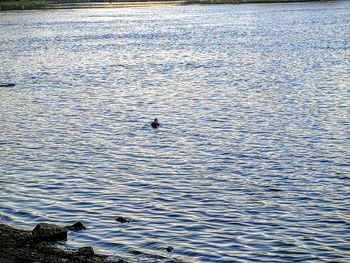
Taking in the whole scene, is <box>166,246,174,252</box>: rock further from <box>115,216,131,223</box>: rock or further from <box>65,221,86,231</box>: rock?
<box>65,221,86,231</box>: rock

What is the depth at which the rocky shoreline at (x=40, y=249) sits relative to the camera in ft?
61.4

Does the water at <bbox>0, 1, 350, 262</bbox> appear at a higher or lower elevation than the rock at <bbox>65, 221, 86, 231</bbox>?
lower

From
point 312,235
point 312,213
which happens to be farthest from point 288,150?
point 312,235

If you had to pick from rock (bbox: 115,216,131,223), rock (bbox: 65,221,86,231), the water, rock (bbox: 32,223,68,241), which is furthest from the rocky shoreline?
rock (bbox: 115,216,131,223)

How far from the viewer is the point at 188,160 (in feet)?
109

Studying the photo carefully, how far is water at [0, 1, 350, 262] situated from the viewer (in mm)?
22547

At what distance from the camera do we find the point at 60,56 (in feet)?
331

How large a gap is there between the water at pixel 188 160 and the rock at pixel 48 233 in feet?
1.82

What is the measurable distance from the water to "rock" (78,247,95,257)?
3.40 ft

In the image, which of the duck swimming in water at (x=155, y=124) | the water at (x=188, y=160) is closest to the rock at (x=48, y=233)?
the water at (x=188, y=160)

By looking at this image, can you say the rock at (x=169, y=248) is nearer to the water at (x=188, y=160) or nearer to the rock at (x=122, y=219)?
the water at (x=188, y=160)

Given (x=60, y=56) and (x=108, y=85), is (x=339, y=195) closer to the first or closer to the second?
(x=108, y=85)

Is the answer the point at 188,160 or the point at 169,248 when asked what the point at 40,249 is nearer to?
the point at 169,248

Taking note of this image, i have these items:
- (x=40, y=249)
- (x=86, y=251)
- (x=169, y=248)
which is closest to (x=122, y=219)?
(x=169, y=248)
